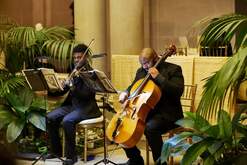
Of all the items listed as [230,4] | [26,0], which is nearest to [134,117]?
[230,4]

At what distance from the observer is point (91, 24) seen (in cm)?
700

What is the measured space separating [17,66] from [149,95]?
2227 millimetres

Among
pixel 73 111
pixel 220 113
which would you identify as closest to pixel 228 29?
pixel 220 113

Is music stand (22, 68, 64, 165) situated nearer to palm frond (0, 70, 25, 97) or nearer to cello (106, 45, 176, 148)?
palm frond (0, 70, 25, 97)

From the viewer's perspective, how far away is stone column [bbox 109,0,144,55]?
22.4ft

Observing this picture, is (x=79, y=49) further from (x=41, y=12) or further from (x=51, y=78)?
(x=41, y=12)

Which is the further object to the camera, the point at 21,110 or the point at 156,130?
the point at 21,110

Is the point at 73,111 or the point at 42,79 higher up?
the point at 42,79

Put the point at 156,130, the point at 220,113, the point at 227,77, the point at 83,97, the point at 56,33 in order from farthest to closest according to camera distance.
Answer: the point at 56,33 < the point at 83,97 < the point at 156,130 < the point at 220,113 < the point at 227,77

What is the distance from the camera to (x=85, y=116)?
555cm

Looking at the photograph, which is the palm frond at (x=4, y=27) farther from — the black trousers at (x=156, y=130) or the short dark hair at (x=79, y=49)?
the black trousers at (x=156, y=130)

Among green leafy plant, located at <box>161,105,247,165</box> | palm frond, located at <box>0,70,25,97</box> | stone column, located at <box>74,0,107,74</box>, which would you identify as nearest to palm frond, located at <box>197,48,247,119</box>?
green leafy plant, located at <box>161,105,247,165</box>

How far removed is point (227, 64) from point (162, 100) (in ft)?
7.89

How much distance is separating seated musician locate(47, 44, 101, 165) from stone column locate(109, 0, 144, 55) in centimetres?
122
